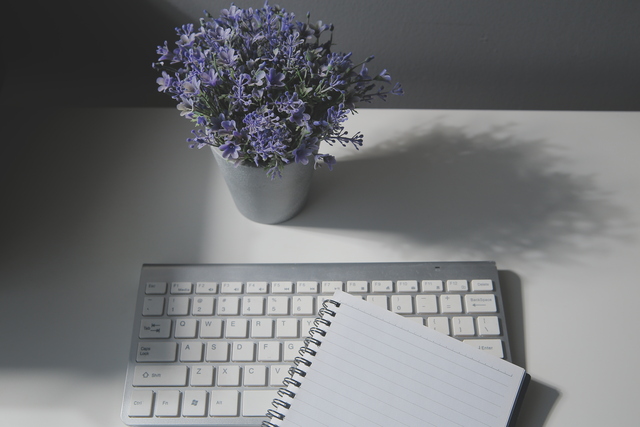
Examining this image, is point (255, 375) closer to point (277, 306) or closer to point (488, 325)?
point (277, 306)

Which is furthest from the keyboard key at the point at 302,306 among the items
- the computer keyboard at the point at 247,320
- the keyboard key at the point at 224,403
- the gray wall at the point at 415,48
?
the gray wall at the point at 415,48

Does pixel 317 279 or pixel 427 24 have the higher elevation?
pixel 427 24

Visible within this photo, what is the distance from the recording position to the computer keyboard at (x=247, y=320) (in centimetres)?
58

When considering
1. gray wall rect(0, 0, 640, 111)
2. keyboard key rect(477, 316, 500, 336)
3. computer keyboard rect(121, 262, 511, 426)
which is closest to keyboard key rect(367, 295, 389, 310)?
computer keyboard rect(121, 262, 511, 426)

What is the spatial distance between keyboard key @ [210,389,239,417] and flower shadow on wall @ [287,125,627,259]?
22 cm

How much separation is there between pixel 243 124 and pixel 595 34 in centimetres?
64

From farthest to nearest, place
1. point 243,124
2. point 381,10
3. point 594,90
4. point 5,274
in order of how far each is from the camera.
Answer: point 594,90 → point 381,10 → point 5,274 → point 243,124

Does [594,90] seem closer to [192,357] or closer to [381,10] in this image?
[381,10]

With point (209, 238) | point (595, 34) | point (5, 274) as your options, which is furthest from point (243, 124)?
point (595, 34)

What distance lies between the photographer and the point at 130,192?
74 centimetres

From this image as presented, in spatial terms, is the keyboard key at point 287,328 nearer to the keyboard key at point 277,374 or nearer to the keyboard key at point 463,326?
the keyboard key at point 277,374

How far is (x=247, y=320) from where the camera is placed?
62 centimetres

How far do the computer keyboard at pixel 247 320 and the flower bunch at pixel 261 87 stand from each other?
6.0 inches

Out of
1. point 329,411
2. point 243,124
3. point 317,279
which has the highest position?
point 243,124
